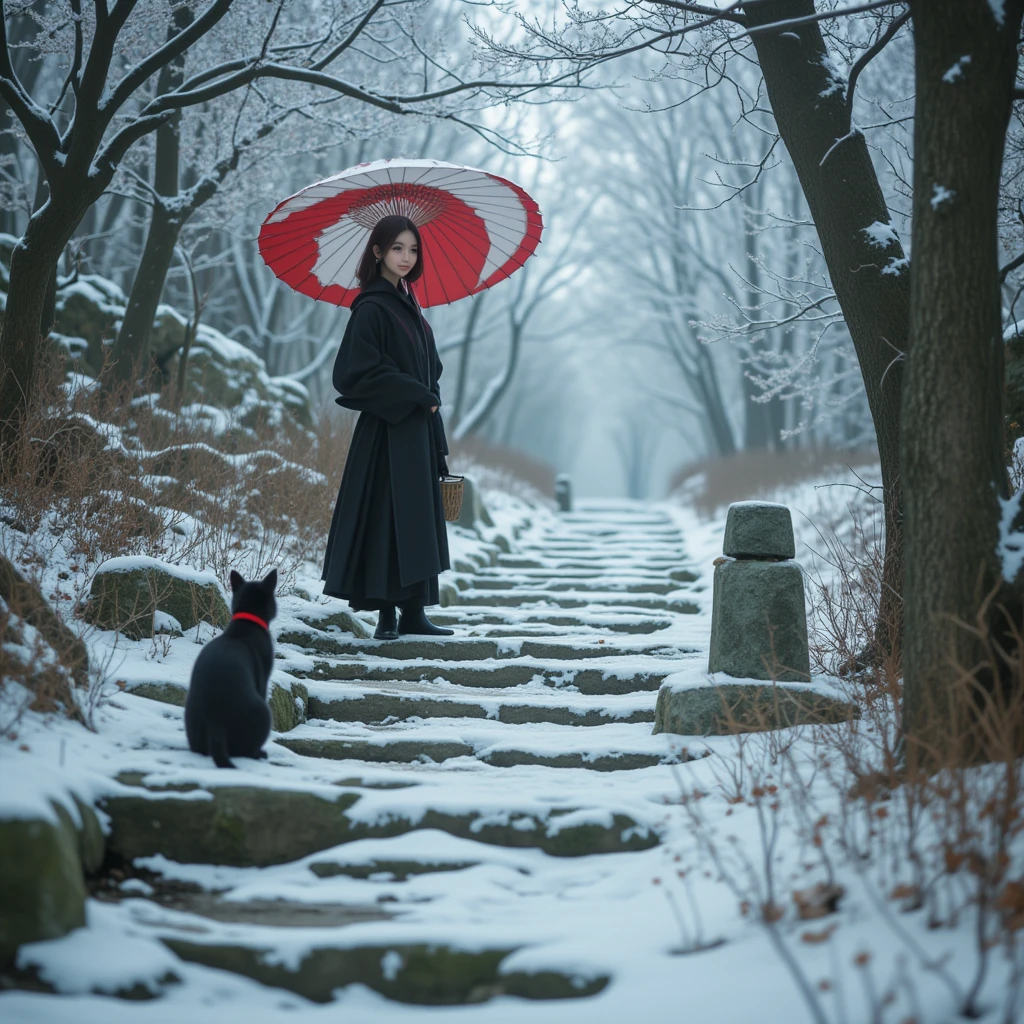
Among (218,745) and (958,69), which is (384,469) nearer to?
(218,745)

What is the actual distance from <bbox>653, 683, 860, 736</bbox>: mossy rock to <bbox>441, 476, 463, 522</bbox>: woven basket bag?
1746 mm

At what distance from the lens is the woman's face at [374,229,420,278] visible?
4.75 m

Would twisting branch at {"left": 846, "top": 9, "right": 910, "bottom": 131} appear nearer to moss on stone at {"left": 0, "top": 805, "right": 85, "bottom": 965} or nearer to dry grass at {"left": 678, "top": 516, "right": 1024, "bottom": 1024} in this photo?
dry grass at {"left": 678, "top": 516, "right": 1024, "bottom": 1024}

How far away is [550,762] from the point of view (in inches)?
142

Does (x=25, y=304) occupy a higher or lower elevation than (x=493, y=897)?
higher

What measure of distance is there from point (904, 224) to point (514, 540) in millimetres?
5367

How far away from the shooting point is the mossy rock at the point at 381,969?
225cm

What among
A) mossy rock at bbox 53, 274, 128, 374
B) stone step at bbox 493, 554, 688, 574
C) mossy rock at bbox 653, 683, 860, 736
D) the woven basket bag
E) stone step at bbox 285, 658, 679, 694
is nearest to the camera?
mossy rock at bbox 653, 683, 860, 736

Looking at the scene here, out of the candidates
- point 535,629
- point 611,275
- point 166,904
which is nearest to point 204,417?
point 535,629

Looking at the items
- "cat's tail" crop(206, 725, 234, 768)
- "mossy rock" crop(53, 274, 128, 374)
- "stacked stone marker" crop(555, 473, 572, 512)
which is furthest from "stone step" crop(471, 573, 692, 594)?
"stacked stone marker" crop(555, 473, 572, 512)

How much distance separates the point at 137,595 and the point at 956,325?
3.27m

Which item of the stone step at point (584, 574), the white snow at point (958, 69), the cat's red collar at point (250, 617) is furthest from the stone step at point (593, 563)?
the white snow at point (958, 69)

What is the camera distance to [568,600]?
22.8 ft

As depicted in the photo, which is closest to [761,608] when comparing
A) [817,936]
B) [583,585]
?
[817,936]
